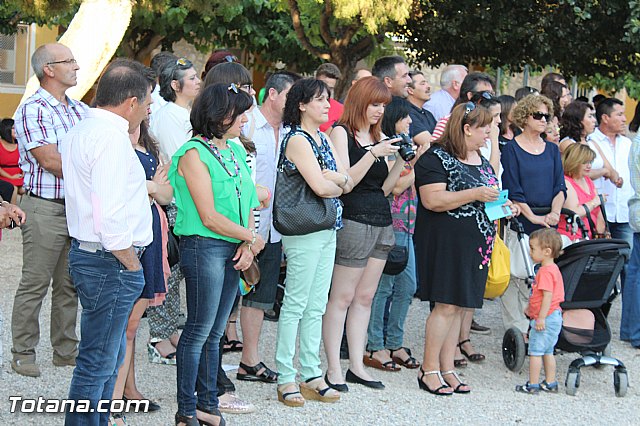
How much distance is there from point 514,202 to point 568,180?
3.08 feet

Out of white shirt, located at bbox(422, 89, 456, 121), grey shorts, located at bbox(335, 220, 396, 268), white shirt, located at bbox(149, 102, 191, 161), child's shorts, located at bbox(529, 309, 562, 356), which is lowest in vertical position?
child's shorts, located at bbox(529, 309, 562, 356)

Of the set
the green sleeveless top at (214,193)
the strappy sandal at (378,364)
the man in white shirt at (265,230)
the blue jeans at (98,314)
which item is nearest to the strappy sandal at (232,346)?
the man in white shirt at (265,230)

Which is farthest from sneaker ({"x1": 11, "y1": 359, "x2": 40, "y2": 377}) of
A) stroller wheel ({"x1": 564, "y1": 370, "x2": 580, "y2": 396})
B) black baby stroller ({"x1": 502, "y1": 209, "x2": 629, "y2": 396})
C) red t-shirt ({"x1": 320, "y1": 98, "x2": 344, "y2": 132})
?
stroller wheel ({"x1": 564, "y1": 370, "x2": 580, "y2": 396})

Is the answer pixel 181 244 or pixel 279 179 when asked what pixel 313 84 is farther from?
pixel 181 244

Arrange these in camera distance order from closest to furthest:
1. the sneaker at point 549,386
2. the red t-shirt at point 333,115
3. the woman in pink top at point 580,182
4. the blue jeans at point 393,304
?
the sneaker at point 549,386, the blue jeans at point 393,304, the red t-shirt at point 333,115, the woman in pink top at point 580,182

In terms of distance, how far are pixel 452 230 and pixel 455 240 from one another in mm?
69

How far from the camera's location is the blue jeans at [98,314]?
4445 millimetres

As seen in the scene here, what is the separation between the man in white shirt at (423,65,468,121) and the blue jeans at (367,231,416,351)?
2.26m

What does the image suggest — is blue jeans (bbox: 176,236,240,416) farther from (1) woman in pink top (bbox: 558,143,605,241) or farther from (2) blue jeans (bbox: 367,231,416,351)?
(1) woman in pink top (bbox: 558,143,605,241)

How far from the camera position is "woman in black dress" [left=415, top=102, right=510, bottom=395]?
21.7 feet

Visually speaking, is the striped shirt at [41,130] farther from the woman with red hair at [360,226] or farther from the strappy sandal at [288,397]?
the strappy sandal at [288,397]

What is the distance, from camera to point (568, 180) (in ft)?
27.8

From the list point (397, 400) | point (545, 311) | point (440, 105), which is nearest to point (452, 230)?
point (545, 311)

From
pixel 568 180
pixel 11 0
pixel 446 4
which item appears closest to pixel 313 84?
pixel 568 180
